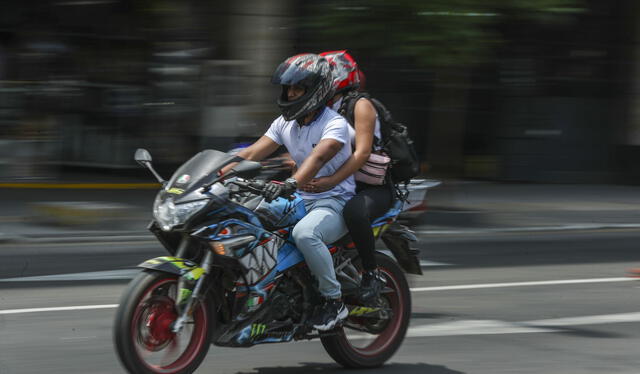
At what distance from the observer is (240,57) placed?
48.1 feet

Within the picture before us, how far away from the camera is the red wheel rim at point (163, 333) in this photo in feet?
16.0

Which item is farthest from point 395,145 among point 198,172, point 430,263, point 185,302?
point 430,263

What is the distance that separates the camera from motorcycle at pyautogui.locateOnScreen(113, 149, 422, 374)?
16.1ft

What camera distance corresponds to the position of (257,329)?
17.2 feet

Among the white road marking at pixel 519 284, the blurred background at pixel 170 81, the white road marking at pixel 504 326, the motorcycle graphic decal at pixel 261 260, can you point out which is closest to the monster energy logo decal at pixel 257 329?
the motorcycle graphic decal at pixel 261 260

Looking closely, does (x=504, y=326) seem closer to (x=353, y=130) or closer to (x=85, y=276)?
(x=353, y=130)

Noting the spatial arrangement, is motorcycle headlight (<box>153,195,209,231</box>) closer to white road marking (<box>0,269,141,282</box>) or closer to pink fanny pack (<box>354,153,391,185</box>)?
pink fanny pack (<box>354,153,391,185</box>)

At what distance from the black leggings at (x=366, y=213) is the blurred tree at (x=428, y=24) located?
597 centimetres

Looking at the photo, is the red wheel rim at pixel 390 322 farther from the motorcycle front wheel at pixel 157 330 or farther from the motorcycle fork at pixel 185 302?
the motorcycle fork at pixel 185 302

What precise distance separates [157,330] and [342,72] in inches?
67.7

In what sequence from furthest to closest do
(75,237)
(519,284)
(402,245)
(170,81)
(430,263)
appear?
(170,81), (75,237), (430,263), (519,284), (402,245)

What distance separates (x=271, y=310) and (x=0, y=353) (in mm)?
1757

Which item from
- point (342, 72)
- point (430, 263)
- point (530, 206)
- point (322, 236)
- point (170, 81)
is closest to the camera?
point (322, 236)

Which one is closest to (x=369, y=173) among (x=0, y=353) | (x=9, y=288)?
(x=0, y=353)
